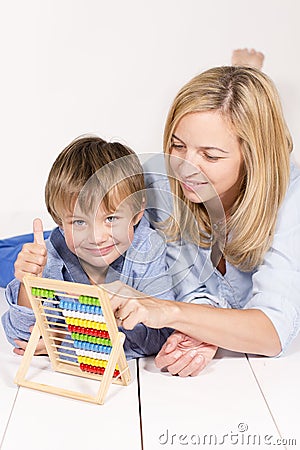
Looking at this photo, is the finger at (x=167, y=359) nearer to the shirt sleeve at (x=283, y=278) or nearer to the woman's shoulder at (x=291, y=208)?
the shirt sleeve at (x=283, y=278)

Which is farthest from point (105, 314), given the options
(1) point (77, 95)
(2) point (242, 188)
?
(1) point (77, 95)

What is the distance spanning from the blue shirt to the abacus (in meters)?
0.10

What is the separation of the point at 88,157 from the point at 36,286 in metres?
0.28

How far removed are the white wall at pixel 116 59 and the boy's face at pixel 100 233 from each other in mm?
1081

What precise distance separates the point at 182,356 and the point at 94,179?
407mm

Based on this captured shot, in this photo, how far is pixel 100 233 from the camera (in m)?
1.42

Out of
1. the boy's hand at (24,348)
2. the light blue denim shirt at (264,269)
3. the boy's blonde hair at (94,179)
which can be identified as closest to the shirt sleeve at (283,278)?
the light blue denim shirt at (264,269)

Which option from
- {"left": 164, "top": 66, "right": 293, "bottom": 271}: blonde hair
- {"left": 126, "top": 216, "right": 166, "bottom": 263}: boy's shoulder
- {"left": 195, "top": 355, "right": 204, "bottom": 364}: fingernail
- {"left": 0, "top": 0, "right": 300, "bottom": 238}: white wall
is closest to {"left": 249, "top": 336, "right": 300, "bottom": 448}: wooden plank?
{"left": 195, "top": 355, "right": 204, "bottom": 364}: fingernail

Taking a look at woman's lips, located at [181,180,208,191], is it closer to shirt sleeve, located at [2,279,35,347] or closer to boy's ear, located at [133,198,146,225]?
boy's ear, located at [133,198,146,225]

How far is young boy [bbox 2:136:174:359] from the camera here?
4.70 feet

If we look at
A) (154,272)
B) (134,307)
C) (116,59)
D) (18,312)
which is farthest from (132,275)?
(116,59)

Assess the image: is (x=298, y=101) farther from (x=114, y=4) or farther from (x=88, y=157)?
(x=88, y=157)

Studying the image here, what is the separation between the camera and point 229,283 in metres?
1.83

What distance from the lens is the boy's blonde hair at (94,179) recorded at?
1.43m
